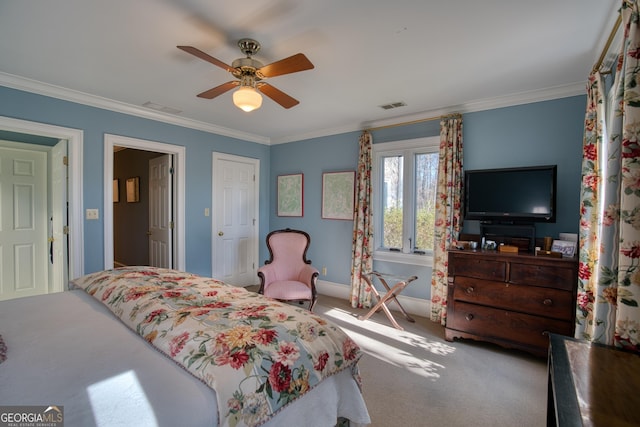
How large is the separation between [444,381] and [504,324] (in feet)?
2.82

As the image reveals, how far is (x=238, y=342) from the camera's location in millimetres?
1159

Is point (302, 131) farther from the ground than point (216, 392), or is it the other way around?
point (302, 131)

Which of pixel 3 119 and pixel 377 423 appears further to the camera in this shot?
pixel 3 119

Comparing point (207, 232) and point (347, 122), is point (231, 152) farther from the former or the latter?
point (347, 122)

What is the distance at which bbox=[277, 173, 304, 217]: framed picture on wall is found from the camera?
4.87 meters

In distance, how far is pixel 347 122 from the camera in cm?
420

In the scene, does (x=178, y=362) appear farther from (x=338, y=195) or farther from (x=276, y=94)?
(x=338, y=195)

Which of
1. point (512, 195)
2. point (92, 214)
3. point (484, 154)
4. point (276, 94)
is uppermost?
point (276, 94)

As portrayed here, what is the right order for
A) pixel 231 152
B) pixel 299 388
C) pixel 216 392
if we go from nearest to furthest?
1. pixel 216 392
2. pixel 299 388
3. pixel 231 152

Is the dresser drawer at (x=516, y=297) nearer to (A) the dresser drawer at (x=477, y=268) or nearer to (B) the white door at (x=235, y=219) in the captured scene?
(A) the dresser drawer at (x=477, y=268)

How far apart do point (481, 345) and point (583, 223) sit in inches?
56.9

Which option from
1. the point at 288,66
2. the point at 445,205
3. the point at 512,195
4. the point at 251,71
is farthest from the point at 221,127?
the point at 512,195

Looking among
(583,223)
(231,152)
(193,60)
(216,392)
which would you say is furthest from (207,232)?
(583,223)

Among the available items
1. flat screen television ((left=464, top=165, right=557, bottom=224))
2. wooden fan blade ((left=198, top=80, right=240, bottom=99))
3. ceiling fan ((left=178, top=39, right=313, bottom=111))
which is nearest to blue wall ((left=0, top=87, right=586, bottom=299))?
flat screen television ((left=464, top=165, right=557, bottom=224))
